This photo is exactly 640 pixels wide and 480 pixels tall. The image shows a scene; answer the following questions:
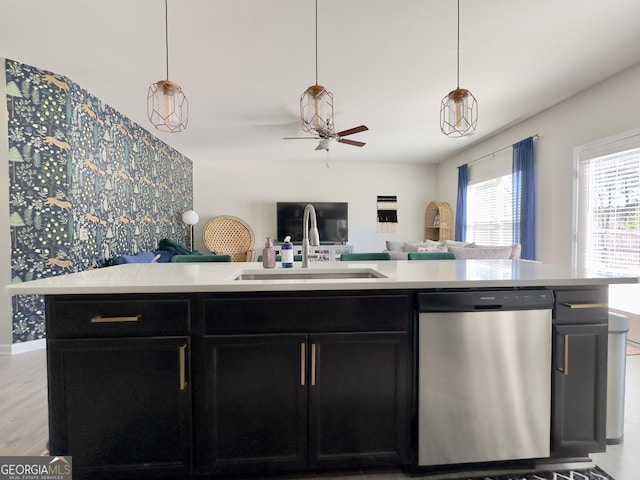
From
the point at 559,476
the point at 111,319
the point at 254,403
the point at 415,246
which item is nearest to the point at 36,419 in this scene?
the point at 111,319

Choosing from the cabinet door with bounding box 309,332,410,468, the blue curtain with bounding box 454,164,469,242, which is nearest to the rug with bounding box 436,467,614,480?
the cabinet door with bounding box 309,332,410,468

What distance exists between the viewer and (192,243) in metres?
6.23

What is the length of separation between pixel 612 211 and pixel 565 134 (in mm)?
1067

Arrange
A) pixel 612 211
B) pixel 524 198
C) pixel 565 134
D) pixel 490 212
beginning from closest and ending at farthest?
pixel 612 211 < pixel 565 134 < pixel 524 198 < pixel 490 212

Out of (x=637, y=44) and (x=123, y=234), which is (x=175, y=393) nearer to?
(x=123, y=234)

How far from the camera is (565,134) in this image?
3.47 meters

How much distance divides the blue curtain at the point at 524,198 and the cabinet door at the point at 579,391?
3.00 metres

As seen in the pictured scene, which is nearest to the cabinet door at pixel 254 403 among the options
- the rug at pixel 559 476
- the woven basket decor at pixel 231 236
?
the rug at pixel 559 476

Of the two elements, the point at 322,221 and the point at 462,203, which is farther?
the point at 322,221

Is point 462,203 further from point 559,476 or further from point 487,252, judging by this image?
point 559,476

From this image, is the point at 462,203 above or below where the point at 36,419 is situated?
above

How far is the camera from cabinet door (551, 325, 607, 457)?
1305 mm

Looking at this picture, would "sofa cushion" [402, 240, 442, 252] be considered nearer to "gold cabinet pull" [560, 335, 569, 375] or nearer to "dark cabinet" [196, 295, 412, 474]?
"gold cabinet pull" [560, 335, 569, 375]

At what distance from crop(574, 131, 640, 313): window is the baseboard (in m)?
5.29
